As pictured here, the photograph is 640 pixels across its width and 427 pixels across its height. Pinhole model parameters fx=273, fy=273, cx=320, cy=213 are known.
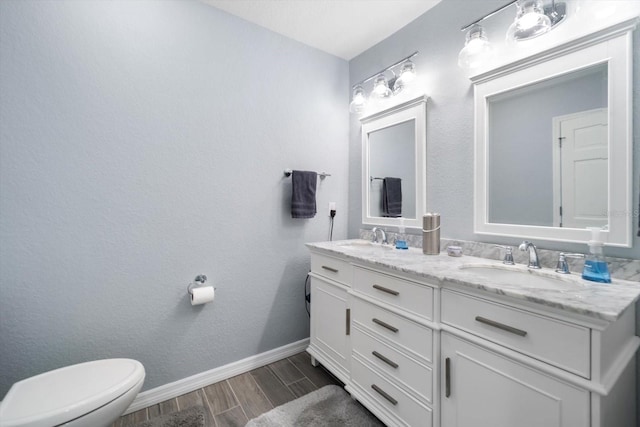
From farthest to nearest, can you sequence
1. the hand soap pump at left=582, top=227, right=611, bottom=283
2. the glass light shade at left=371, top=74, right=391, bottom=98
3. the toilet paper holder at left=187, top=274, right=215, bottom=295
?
the glass light shade at left=371, top=74, right=391, bottom=98, the toilet paper holder at left=187, top=274, right=215, bottom=295, the hand soap pump at left=582, top=227, right=611, bottom=283

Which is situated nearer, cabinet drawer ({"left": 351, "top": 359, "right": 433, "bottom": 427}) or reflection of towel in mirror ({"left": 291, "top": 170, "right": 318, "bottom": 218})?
cabinet drawer ({"left": 351, "top": 359, "right": 433, "bottom": 427})

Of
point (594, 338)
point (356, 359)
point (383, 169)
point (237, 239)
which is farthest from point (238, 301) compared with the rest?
point (594, 338)

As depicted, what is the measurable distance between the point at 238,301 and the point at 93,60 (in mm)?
1619

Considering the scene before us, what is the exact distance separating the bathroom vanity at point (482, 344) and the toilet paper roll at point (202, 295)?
2.66 feet

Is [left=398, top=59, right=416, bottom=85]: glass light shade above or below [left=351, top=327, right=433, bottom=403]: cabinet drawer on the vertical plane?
above

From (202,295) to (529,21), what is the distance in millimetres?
2203

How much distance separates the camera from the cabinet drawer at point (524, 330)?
2.57 ft

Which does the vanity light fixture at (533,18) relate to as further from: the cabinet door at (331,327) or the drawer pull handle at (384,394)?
the drawer pull handle at (384,394)

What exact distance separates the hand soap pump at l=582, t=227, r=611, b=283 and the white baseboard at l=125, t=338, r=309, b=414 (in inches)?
71.9

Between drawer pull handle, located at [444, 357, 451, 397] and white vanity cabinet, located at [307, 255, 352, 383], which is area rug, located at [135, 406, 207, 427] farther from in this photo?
drawer pull handle, located at [444, 357, 451, 397]

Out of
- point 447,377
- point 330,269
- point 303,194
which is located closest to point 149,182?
point 303,194

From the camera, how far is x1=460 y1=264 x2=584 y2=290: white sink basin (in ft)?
3.51

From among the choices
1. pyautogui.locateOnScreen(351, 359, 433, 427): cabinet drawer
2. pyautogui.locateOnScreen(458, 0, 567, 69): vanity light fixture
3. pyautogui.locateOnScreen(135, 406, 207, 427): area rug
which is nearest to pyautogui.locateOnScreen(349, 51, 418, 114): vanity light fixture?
pyautogui.locateOnScreen(458, 0, 567, 69): vanity light fixture

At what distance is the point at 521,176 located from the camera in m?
1.40
